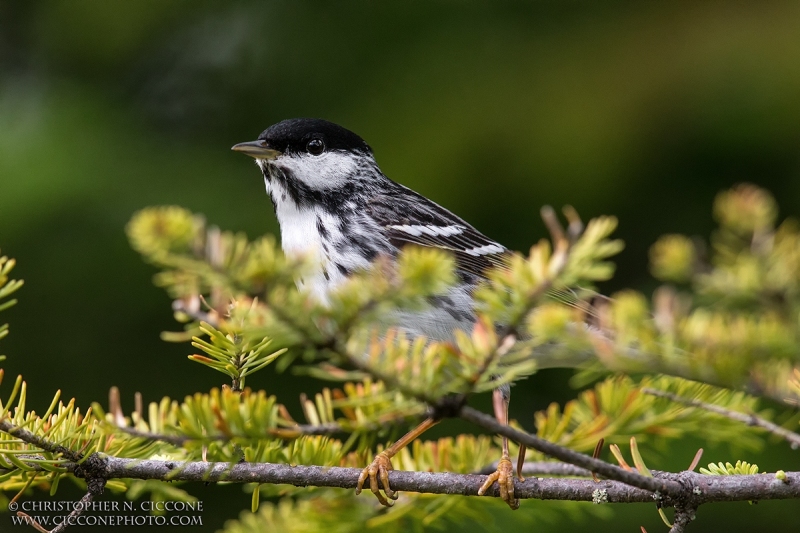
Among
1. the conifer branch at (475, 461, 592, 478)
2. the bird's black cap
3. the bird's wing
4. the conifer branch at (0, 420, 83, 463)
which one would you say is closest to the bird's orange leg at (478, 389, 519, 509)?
the conifer branch at (475, 461, 592, 478)

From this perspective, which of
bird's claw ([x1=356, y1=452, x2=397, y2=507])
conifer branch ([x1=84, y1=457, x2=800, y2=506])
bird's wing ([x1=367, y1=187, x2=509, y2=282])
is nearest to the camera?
conifer branch ([x1=84, y1=457, x2=800, y2=506])

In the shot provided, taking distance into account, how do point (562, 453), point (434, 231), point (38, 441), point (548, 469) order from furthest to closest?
point (434, 231), point (548, 469), point (38, 441), point (562, 453)

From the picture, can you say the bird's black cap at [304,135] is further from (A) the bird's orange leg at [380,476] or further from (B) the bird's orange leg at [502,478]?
(B) the bird's orange leg at [502,478]

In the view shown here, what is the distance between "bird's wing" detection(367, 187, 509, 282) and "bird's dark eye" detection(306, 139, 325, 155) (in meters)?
0.32

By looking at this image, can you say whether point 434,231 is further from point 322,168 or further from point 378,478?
point 378,478

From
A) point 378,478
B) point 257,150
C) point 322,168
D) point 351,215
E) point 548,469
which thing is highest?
point 257,150

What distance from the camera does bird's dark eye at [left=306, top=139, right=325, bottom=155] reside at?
3465 millimetres

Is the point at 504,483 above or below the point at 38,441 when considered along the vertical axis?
below

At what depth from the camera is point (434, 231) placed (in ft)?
11.1

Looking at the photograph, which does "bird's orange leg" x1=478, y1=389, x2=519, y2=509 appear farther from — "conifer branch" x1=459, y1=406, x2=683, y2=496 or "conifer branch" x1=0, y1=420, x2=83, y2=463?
"conifer branch" x1=0, y1=420, x2=83, y2=463

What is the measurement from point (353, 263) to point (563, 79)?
4.52 feet

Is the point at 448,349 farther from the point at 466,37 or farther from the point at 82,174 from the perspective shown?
the point at 466,37

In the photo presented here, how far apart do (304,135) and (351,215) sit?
17.7 inches

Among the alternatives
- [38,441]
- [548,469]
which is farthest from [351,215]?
[38,441]
